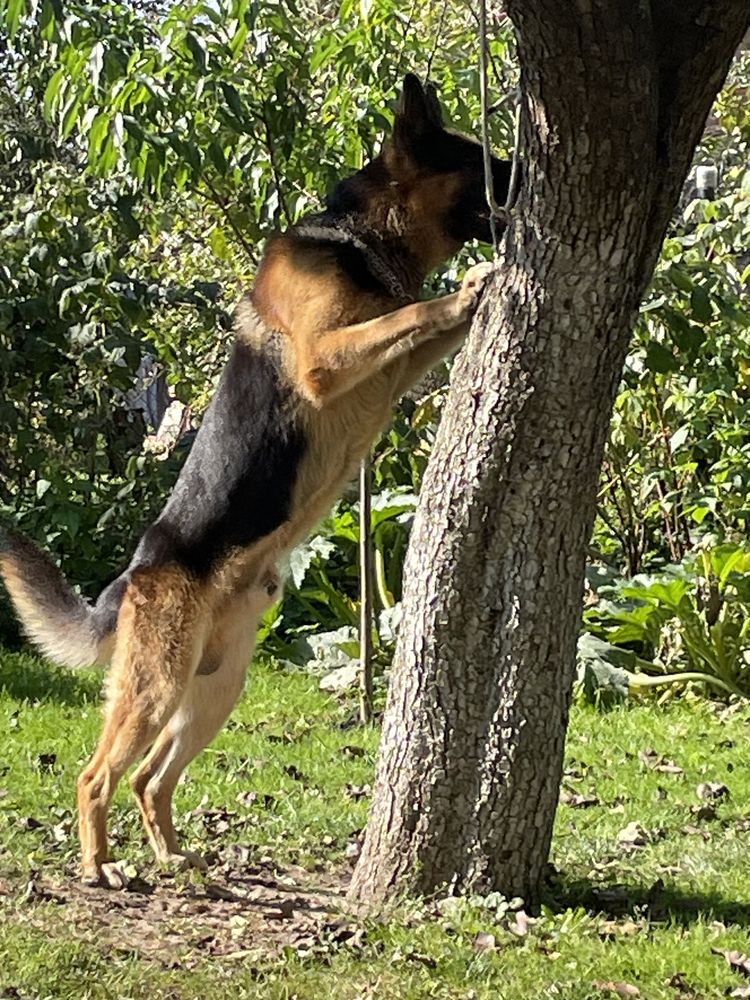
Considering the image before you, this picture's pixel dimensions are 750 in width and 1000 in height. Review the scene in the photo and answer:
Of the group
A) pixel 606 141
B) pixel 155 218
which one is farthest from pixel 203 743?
pixel 155 218

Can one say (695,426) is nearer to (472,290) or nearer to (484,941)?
(472,290)

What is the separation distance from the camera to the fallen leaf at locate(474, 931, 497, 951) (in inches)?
146

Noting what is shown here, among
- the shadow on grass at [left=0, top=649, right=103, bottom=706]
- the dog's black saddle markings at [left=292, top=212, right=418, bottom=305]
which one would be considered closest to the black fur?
the dog's black saddle markings at [left=292, top=212, right=418, bottom=305]

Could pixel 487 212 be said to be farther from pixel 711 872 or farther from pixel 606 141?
pixel 711 872

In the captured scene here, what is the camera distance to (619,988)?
11.6ft

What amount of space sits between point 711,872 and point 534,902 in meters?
0.93

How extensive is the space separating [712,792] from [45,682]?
3.97m

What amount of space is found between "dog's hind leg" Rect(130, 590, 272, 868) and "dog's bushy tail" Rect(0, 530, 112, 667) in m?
0.39

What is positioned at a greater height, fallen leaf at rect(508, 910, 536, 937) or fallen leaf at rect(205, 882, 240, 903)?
fallen leaf at rect(205, 882, 240, 903)

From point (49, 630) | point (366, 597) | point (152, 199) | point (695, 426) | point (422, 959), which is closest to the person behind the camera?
point (422, 959)

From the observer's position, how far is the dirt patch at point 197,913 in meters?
3.76

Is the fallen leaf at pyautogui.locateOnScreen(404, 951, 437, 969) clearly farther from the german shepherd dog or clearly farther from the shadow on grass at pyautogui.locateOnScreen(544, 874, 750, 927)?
the german shepherd dog

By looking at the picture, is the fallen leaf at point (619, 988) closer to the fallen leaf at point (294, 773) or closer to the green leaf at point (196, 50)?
the fallen leaf at point (294, 773)

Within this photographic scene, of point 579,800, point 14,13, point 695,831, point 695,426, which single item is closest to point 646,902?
point 695,831
